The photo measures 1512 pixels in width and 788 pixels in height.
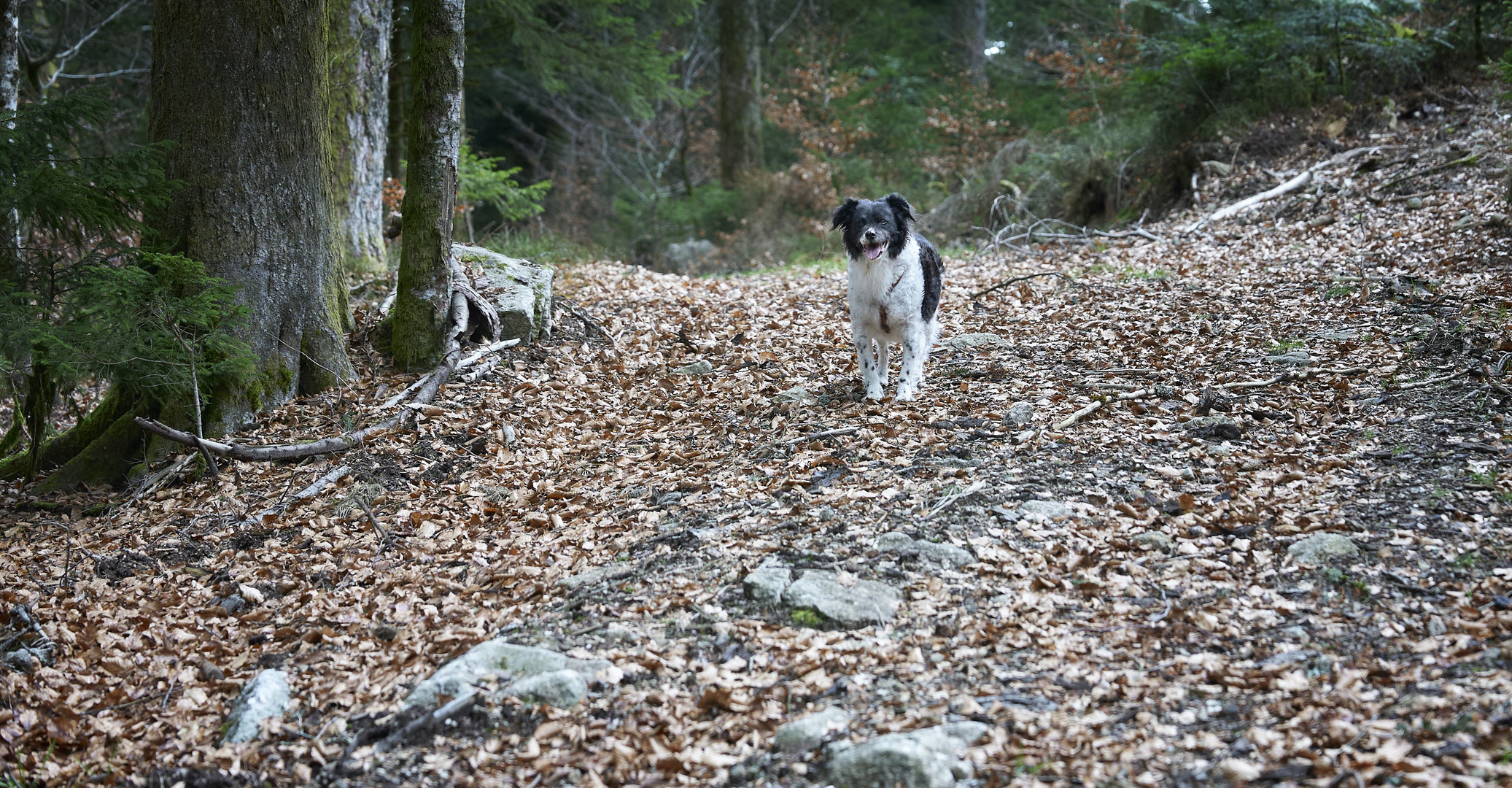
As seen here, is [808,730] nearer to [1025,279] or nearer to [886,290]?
[886,290]

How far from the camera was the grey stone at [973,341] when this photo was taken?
26.3ft

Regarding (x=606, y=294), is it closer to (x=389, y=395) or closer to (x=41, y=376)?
(x=389, y=395)

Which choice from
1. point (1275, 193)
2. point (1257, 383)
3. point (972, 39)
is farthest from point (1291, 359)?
point (972, 39)

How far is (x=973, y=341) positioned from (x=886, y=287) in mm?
1777

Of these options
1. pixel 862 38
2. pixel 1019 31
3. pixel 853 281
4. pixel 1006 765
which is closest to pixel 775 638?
pixel 1006 765

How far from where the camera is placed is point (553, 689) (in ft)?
11.9

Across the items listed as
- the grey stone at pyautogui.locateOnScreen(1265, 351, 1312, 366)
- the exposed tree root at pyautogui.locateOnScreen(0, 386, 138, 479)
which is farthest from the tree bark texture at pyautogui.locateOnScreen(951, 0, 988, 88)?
the exposed tree root at pyautogui.locateOnScreen(0, 386, 138, 479)

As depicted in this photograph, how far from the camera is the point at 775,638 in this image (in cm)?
392

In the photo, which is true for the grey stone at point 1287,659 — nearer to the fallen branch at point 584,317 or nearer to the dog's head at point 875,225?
the dog's head at point 875,225

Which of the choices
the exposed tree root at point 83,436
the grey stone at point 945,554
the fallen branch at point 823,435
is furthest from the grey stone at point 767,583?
the exposed tree root at point 83,436

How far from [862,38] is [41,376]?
840 inches

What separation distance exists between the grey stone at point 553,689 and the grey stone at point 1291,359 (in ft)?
18.2

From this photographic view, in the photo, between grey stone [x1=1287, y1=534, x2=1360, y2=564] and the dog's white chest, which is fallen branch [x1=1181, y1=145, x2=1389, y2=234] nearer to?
the dog's white chest

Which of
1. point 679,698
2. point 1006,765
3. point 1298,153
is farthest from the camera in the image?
point 1298,153
